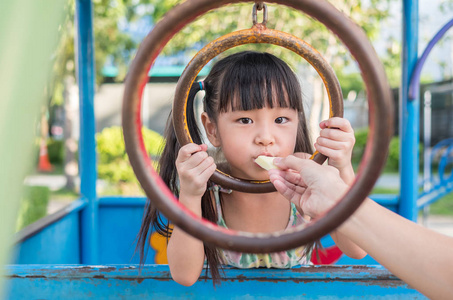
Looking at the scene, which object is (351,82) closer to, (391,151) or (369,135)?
(391,151)

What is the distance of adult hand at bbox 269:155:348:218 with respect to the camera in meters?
0.61

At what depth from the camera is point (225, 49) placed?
75 cm

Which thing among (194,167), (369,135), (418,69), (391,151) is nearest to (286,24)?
(418,69)

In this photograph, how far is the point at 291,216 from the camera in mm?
1118

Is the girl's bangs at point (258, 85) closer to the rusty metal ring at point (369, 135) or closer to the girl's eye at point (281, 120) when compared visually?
the girl's eye at point (281, 120)

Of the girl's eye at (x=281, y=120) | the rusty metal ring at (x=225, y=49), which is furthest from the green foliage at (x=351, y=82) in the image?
the rusty metal ring at (x=225, y=49)

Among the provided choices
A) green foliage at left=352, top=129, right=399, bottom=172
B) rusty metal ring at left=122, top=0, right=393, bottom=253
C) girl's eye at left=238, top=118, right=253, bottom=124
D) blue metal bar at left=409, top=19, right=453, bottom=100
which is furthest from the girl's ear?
green foliage at left=352, top=129, right=399, bottom=172

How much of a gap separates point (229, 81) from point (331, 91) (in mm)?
240

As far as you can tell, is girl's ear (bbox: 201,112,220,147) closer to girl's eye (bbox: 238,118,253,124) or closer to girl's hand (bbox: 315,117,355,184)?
girl's eye (bbox: 238,118,253,124)

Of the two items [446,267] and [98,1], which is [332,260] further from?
[98,1]

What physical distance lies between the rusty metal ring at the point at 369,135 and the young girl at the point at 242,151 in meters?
0.27

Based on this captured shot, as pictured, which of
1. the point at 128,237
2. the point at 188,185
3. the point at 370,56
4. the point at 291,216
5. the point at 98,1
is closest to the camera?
the point at 370,56

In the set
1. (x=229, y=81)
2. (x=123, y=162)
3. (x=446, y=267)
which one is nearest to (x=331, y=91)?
(x=229, y=81)

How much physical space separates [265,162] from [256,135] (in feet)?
0.27
